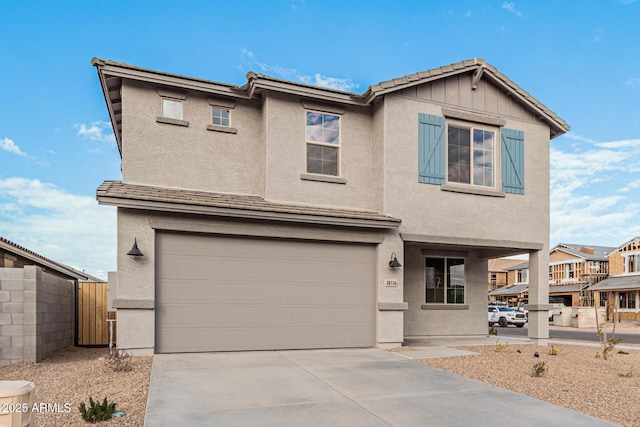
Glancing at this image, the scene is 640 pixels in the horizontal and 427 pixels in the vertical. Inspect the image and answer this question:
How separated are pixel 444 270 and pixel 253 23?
10.0 metres

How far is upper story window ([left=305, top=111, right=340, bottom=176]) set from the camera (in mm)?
12414

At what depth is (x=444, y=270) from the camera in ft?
50.3

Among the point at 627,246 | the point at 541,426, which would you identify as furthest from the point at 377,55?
the point at 627,246

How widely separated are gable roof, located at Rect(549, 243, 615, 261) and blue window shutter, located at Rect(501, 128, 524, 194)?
34824 mm

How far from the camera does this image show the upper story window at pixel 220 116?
40.1 feet

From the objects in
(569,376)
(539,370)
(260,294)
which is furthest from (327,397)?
(569,376)

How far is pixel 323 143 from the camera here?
12516 mm

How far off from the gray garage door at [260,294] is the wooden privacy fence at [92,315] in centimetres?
363

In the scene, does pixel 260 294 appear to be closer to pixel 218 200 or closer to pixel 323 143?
pixel 218 200

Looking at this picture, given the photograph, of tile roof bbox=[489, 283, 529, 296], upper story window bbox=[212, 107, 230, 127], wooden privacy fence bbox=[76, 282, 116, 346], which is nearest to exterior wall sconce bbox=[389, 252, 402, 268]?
upper story window bbox=[212, 107, 230, 127]

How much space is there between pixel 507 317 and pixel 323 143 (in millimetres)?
24718

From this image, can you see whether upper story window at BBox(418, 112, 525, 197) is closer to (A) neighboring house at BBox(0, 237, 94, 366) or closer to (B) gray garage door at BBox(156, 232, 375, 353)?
(B) gray garage door at BBox(156, 232, 375, 353)

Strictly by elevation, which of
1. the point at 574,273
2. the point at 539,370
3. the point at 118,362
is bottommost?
the point at 574,273

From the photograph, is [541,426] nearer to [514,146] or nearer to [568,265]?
[514,146]
